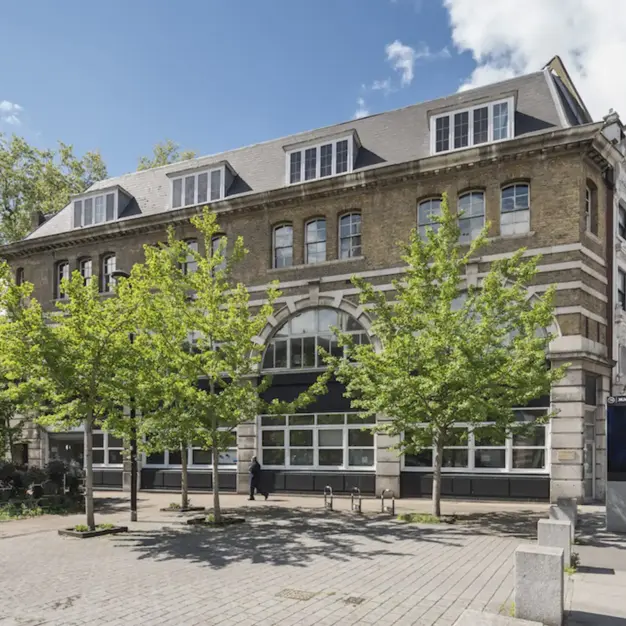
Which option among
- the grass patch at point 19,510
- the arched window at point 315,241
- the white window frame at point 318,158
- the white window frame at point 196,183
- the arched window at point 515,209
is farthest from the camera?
the white window frame at point 196,183

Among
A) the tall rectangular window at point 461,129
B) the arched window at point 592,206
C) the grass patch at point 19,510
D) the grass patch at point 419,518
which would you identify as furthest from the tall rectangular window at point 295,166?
the grass patch at point 19,510

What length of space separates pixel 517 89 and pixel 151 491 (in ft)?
68.7

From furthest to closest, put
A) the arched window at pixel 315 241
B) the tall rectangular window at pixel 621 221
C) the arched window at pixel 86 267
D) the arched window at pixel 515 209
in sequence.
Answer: the arched window at pixel 86 267, the arched window at pixel 315 241, the tall rectangular window at pixel 621 221, the arched window at pixel 515 209

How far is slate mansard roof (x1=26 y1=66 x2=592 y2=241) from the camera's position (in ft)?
72.7

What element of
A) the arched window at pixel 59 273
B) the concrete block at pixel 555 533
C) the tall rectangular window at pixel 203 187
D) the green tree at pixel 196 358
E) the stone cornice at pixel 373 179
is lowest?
the concrete block at pixel 555 533

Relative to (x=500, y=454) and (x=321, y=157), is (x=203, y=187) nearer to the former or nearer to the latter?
(x=321, y=157)

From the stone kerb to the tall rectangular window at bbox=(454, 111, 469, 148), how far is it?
17.6 meters

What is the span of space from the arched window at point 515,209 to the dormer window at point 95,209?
18129 mm

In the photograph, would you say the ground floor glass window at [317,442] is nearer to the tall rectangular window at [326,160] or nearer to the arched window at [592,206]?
the tall rectangular window at [326,160]

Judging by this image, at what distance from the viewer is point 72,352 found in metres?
14.7

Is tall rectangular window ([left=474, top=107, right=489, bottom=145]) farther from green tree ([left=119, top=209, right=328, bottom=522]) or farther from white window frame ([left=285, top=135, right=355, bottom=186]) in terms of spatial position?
green tree ([left=119, top=209, right=328, bottom=522])

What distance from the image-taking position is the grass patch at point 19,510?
18.2m

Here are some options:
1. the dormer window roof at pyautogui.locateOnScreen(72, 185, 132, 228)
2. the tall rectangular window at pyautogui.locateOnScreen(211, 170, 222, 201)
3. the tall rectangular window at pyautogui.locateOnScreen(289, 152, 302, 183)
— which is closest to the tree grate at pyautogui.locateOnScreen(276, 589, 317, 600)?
the tall rectangular window at pyautogui.locateOnScreen(289, 152, 302, 183)

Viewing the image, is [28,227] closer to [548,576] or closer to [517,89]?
[517,89]
